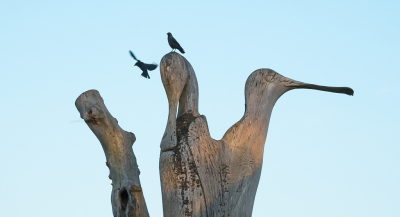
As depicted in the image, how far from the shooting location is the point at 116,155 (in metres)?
8.86

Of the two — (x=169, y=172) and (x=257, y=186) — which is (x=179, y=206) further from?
(x=257, y=186)

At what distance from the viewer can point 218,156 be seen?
28.1ft

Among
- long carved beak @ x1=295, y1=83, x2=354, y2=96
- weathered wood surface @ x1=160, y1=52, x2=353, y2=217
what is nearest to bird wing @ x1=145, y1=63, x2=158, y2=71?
weathered wood surface @ x1=160, y1=52, x2=353, y2=217

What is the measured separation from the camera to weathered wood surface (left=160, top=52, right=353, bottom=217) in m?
8.27

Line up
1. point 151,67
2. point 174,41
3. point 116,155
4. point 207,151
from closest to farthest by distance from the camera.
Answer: point 207,151 → point 116,155 → point 174,41 → point 151,67

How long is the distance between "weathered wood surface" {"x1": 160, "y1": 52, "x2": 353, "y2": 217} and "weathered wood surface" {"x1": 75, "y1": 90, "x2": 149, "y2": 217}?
0.53m

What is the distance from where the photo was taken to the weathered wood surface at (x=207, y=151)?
27.1ft

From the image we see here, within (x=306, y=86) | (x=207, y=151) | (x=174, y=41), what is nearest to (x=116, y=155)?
(x=207, y=151)

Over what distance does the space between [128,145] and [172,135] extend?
803 millimetres

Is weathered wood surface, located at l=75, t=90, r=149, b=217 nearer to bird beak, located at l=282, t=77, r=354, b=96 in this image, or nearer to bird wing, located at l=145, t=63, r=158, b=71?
bird wing, located at l=145, t=63, r=158, b=71

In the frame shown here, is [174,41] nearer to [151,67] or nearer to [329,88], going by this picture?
[151,67]

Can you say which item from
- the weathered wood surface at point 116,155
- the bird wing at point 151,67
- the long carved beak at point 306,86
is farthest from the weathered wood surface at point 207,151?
the bird wing at point 151,67

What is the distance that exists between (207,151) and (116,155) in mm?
1307

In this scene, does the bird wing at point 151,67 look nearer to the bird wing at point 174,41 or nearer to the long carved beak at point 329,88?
the bird wing at point 174,41
